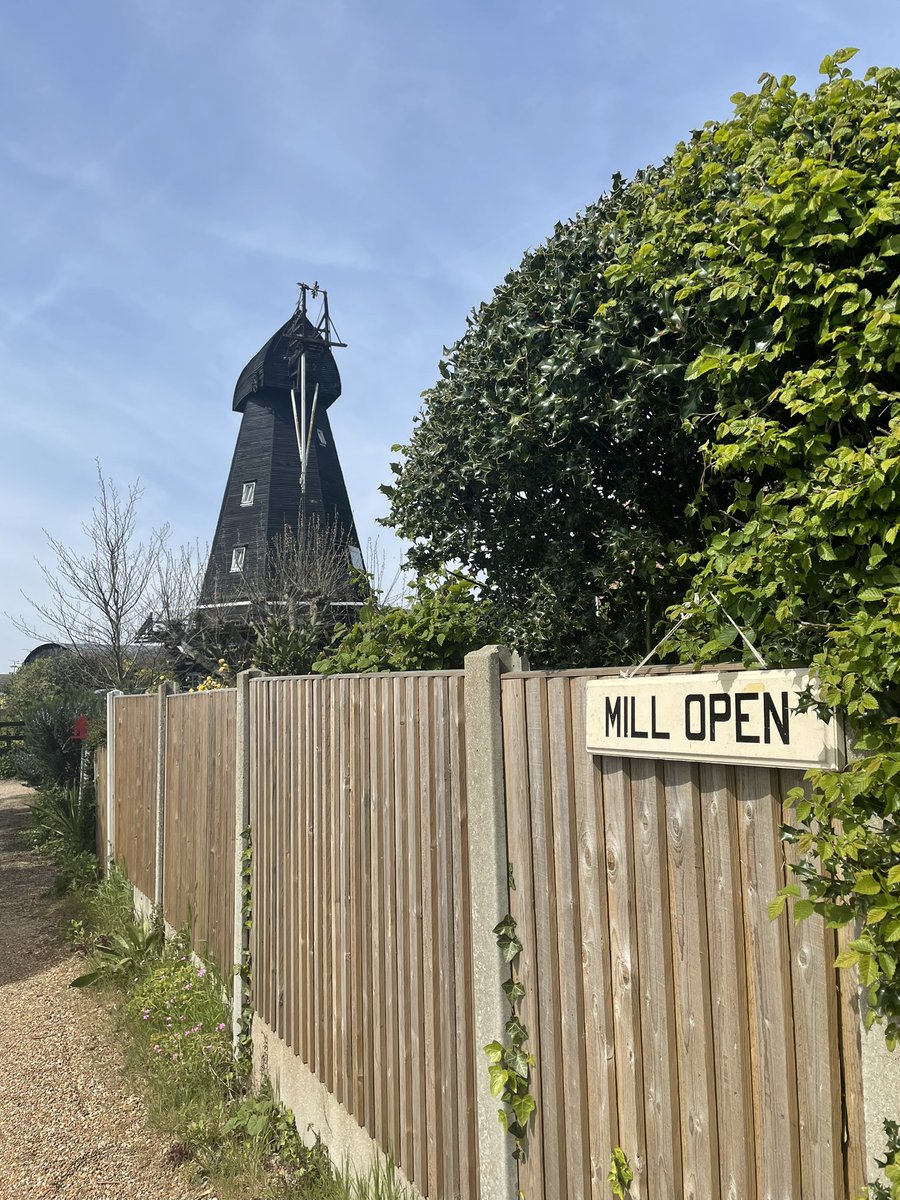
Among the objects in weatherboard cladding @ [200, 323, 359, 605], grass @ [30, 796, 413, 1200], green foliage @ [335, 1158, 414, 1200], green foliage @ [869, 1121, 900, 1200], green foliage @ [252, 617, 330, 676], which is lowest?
grass @ [30, 796, 413, 1200]

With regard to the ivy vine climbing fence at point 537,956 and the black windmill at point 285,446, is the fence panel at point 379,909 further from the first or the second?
the black windmill at point 285,446

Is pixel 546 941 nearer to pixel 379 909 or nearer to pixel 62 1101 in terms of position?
pixel 379 909

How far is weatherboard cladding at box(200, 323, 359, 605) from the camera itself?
2722 centimetres

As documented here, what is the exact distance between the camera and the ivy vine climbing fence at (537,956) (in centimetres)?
168

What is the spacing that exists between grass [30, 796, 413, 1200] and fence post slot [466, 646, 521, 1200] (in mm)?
699

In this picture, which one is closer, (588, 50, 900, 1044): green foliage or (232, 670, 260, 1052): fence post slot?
(588, 50, 900, 1044): green foliage

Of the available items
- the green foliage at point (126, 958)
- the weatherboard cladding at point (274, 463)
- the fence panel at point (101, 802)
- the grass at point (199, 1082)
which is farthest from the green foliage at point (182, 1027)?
the weatherboard cladding at point (274, 463)

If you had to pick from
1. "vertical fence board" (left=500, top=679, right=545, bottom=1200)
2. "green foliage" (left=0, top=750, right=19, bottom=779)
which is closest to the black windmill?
"green foliage" (left=0, top=750, right=19, bottom=779)

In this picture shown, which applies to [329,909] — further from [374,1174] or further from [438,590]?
[438,590]

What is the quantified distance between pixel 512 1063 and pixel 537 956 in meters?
0.35

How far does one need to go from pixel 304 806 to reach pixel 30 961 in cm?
474

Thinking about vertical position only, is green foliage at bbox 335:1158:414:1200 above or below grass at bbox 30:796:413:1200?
above

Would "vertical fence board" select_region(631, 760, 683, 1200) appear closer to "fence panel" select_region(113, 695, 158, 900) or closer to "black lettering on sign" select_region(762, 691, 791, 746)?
"black lettering on sign" select_region(762, 691, 791, 746)

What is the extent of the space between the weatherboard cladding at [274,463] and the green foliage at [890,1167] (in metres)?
24.8
